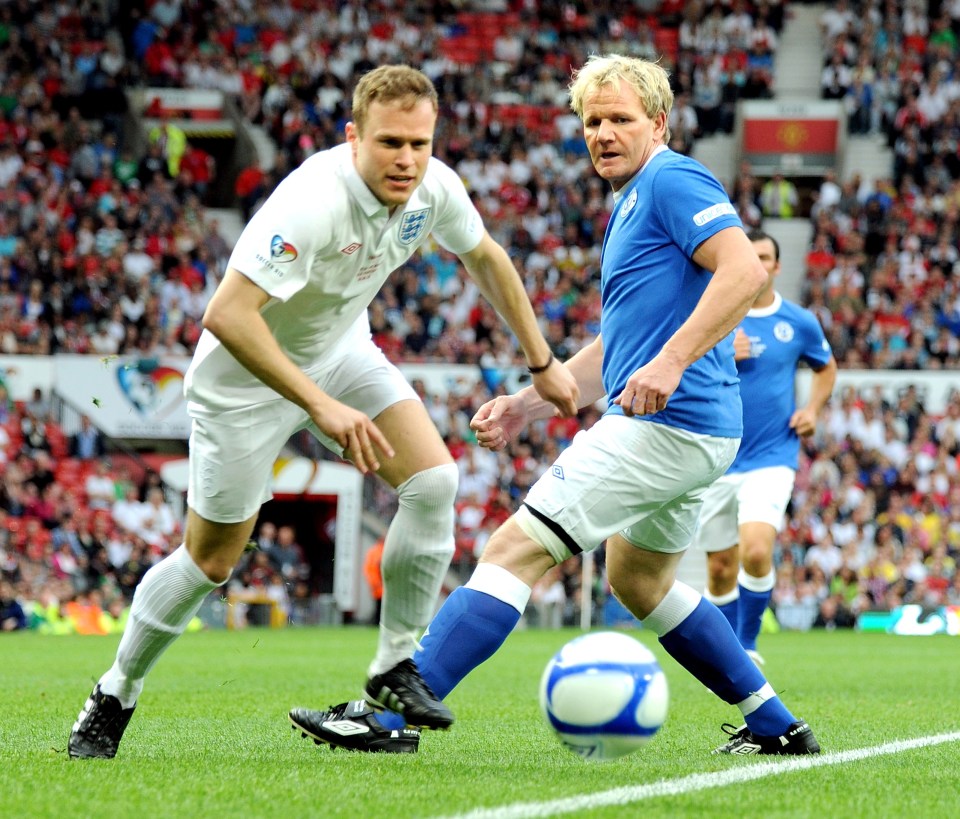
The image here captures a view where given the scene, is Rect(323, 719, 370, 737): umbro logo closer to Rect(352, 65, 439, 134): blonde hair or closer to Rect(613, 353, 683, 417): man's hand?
Rect(613, 353, 683, 417): man's hand

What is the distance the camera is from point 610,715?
4988 millimetres

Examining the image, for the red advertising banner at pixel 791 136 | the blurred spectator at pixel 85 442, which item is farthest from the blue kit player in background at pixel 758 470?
the red advertising banner at pixel 791 136

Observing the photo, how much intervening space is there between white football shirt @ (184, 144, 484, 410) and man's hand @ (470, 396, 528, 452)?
21.7 inches

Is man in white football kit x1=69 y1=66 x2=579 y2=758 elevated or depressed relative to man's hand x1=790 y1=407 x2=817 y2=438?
elevated

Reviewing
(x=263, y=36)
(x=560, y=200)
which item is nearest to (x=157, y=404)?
(x=560, y=200)

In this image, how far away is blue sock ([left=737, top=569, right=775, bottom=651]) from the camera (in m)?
10.5

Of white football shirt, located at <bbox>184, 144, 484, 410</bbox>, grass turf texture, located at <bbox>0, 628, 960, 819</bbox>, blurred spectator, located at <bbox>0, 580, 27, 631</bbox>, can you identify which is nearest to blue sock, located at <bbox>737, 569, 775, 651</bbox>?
grass turf texture, located at <bbox>0, 628, 960, 819</bbox>

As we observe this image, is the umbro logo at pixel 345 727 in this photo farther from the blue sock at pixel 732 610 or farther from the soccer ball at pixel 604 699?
the blue sock at pixel 732 610

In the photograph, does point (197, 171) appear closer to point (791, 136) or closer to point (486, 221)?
point (486, 221)

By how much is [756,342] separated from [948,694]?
2.55 metres

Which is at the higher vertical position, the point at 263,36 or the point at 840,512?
the point at 263,36

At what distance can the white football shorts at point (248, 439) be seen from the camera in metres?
5.53

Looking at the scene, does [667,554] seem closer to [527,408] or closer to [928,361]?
[527,408]

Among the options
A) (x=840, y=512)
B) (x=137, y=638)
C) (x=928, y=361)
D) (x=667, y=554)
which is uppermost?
(x=667, y=554)
